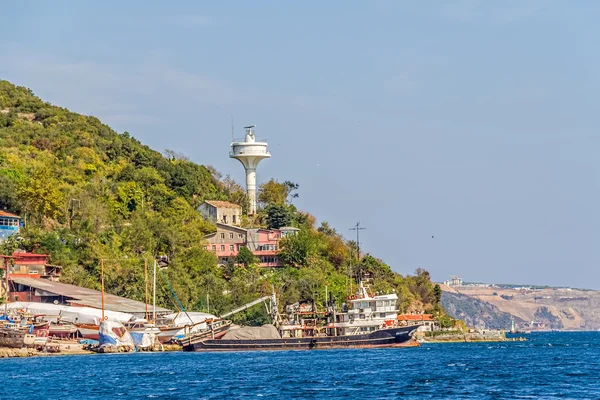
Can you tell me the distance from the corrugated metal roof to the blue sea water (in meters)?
9.25

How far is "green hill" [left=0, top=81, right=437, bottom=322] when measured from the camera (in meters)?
104

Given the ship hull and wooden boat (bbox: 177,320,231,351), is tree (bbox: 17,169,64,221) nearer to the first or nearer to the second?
wooden boat (bbox: 177,320,231,351)

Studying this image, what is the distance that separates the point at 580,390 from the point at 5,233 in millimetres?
66337

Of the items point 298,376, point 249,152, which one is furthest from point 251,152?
point 298,376

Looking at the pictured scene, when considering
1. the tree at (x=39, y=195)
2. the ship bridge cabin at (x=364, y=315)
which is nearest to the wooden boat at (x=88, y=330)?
the ship bridge cabin at (x=364, y=315)

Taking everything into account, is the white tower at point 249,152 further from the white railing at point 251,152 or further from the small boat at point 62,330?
the small boat at point 62,330

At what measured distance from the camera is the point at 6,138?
13062cm

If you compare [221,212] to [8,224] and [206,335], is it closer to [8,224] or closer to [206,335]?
[8,224]

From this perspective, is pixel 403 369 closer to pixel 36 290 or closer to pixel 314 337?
pixel 314 337

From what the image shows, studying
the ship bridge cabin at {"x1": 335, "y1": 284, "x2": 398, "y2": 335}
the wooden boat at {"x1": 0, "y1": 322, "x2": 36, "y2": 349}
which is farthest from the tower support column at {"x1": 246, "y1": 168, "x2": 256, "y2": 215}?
the wooden boat at {"x1": 0, "y1": 322, "x2": 36, "y2": 349}

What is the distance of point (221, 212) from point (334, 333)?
122 ft

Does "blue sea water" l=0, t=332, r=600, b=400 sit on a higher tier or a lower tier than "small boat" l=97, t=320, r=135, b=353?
lower

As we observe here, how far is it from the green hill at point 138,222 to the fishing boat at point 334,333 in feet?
44.9

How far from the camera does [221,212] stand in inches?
4892
